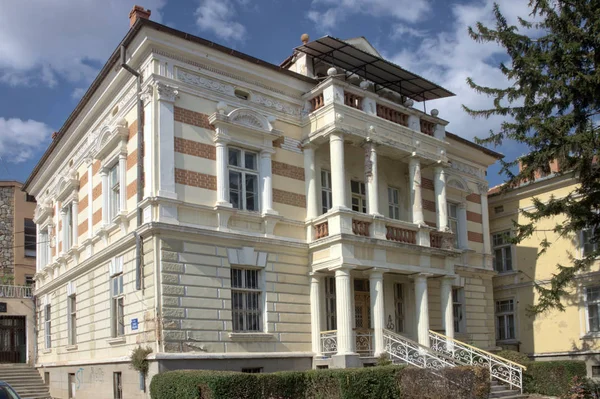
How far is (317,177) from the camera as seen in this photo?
2217cm

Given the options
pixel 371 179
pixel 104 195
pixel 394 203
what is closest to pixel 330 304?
pixel 371 179

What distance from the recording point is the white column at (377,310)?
2047 centimetres

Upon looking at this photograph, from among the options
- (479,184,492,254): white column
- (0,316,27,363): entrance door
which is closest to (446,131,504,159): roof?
(479,184,492,254): white column

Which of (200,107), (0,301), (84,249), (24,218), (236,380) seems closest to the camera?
(236,380)

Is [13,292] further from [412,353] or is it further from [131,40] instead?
[412,353]

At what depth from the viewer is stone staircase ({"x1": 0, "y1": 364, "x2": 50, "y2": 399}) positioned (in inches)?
1063

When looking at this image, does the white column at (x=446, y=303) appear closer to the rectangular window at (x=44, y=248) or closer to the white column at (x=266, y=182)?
the white column at (x=266, y=182)

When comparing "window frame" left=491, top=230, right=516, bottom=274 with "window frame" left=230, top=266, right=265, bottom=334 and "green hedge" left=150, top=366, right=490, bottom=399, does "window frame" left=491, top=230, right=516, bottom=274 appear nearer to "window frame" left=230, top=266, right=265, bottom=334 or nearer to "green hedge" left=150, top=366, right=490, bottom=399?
"green hedge" left=150, top=366, right=490, bottom=399

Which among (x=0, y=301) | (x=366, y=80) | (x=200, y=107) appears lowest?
(x=0, y=301)

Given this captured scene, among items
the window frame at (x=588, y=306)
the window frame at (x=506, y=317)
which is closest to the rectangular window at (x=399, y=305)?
the window frame at (x=506, y=317)

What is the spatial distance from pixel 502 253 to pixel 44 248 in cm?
2033

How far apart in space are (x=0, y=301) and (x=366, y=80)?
20.8 metres

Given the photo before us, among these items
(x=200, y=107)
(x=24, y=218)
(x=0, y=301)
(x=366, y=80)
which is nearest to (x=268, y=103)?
(x=200, y=107)

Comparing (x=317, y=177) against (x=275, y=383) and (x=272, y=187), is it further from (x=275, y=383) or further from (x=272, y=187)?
(x=275, y=383)
